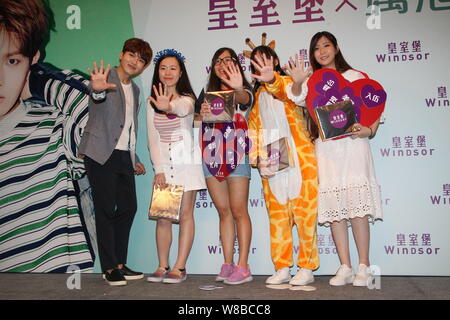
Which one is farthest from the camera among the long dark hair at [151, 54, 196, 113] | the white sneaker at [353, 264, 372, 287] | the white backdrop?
the white backdrop

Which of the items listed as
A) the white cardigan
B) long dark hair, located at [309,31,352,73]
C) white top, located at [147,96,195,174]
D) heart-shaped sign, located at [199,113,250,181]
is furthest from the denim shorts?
long dark hair, located at [309,31,352,73]

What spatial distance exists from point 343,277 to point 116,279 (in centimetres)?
159

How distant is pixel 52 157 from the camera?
4.04 m

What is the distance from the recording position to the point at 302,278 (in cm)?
A: 302

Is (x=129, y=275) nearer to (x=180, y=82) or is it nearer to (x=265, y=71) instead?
(x=180, y=82)

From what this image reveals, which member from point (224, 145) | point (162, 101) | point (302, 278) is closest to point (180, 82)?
point (162, 101)

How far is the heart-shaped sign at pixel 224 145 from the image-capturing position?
3.24 m

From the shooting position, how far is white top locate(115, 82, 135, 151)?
3.45m

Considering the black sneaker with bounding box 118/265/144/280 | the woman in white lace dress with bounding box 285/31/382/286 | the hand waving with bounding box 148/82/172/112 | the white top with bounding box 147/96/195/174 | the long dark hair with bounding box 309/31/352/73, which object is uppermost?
the long dark hair with bounding box 309/31/352/73

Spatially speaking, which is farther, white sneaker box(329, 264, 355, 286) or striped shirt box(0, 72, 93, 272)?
striped shirt box(0, 72, 93, 272)

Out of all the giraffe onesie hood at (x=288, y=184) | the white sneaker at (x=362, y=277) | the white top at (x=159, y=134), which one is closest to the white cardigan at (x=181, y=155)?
the white top at (x=159, y=134)

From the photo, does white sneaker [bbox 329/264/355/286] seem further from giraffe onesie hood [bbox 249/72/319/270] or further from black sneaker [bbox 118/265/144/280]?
black sneaker [bbox 118/265/144/280]

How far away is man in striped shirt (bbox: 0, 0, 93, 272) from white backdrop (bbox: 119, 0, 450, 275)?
60 centimetres

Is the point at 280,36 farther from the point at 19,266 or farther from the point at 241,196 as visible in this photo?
the point at 19,266
